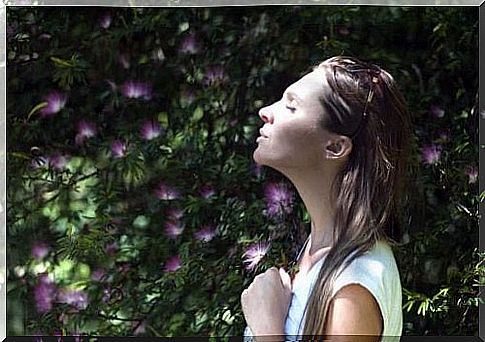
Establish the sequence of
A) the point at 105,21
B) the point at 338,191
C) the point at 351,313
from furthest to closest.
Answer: the point at 105,21
the point at 338,191
the point at 351,313

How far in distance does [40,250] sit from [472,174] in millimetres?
1449

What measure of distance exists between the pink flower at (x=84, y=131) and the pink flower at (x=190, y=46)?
→ 0.39 m

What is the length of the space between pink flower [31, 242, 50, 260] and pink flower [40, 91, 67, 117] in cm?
43

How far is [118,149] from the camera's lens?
356cm

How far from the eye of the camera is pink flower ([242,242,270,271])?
139 inches

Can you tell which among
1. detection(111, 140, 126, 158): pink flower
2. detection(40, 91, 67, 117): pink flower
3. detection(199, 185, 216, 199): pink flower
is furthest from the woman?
detection(40, 91, 67, 117): pink flower

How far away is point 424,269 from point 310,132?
1.97 feet

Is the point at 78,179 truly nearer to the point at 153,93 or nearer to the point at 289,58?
the point at 153,93

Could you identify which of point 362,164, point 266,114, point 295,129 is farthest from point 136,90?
point 362,164

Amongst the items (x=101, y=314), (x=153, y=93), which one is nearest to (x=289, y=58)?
(x=153, y=93)

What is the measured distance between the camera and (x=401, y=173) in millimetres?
3527

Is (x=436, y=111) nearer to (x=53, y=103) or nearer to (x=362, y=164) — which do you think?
(x=362, y=164)

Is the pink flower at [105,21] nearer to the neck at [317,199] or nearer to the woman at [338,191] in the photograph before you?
the woman at [338,191]

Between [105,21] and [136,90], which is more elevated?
[105,21]
